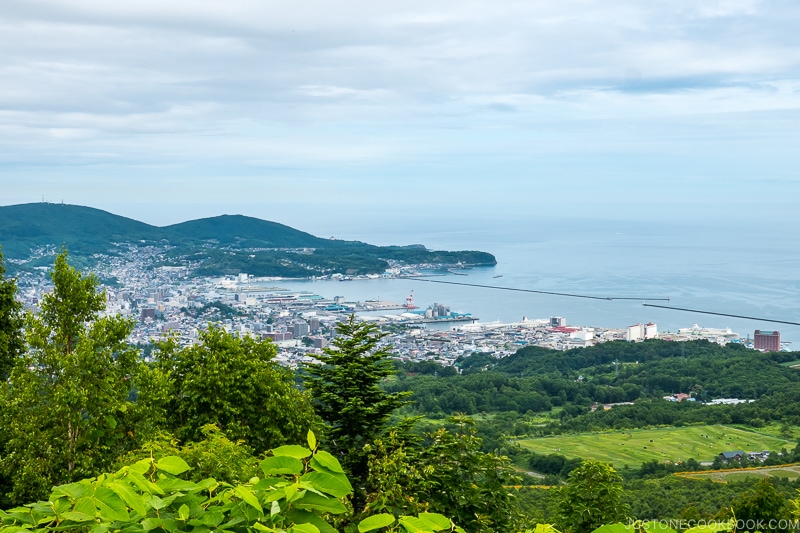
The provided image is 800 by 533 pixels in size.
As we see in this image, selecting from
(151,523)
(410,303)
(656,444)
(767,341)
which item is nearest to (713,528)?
(151,523)

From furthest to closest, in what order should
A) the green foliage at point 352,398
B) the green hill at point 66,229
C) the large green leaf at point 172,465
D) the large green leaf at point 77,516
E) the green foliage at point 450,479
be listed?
1. the green hill at point 66,229
2. the green foliage at point 352,398
3. the green foliage at point 450,479
4. the large green leaf at point 172,465
5. the large green leaf at point 77,516

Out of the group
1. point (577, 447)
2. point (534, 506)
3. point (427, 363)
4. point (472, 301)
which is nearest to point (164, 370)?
Result: point (534, 506)

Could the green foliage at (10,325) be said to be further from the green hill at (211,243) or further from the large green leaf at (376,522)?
the green hill at (211,243)

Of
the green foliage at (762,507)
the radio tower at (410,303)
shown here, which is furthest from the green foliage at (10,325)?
the radio tower at (410,303)

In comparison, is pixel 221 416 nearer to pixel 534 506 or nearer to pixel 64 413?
pixel 64 413

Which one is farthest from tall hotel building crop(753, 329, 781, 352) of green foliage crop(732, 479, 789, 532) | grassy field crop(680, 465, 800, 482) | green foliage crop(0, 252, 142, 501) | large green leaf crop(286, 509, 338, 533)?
large green leaf crop(286, 509, 338, 533)

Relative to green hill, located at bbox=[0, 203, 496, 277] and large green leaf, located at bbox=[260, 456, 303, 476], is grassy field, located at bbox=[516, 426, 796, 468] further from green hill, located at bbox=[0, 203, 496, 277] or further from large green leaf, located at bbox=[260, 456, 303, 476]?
green hill, located at bbox=[0, 203, 496, 277]
